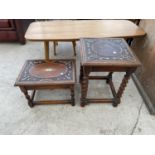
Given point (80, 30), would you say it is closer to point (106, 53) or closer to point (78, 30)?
point (78, 30)

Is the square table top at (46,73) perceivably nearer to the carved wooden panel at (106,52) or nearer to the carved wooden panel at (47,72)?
the carved wooden panel at (47,72)

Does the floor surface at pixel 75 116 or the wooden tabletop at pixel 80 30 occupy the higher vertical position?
the wooden tabletop at pixel 80 30

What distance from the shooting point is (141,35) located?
5.30 ft

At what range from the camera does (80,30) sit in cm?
171

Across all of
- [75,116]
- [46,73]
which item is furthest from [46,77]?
[75,116]

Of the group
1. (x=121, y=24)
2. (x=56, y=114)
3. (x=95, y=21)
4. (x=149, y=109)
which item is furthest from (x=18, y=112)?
(x=121, y=24)

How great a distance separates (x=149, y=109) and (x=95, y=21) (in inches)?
50.0

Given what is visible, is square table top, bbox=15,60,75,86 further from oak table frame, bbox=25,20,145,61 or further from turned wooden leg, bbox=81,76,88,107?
oak table frame, bbox=25,20,145,61

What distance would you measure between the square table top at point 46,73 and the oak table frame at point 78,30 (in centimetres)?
27

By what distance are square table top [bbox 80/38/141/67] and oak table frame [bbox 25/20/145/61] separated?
0.93ft

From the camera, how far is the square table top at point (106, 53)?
1070mm

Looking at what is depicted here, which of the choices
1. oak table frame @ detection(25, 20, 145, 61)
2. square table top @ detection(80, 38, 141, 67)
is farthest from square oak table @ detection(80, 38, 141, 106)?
oak table frame @ detection(25, 20, 145, 61)

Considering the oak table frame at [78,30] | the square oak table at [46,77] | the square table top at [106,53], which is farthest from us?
the oak table frame at [78,30]

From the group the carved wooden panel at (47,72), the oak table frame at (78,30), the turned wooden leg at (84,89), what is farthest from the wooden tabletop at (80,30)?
the turned wooden leg at (84,89)
